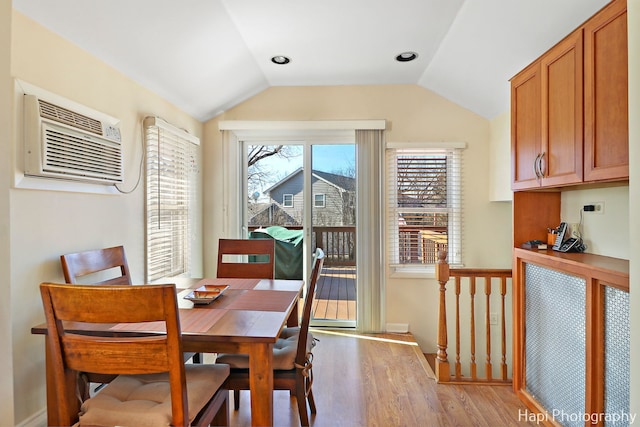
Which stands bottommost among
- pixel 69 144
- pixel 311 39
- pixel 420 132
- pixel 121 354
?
pixel 121 354

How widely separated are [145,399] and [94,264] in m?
0.97

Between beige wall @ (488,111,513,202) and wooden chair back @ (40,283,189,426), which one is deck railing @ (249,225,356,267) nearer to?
beige wall @ (488,111,513,202)

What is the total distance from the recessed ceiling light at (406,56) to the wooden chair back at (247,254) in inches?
75.6

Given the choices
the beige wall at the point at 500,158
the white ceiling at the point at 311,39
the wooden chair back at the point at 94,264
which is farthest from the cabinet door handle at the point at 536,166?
the wooden chair back at the point at 94,264

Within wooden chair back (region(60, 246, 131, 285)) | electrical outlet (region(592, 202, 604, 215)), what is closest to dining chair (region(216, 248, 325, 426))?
wooden chair back (region(60, 246, 131, 285))

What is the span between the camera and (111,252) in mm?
2105

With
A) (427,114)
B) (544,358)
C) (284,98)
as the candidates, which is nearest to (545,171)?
(544,358)

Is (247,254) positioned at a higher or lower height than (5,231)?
lower

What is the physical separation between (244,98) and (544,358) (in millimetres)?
3375

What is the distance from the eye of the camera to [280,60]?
2.97 metres

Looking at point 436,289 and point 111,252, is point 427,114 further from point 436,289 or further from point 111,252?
point 111,252

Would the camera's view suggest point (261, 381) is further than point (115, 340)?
Yes

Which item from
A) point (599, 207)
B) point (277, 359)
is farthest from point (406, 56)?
point (277, 359)

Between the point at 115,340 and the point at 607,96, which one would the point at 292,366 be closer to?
the point at 115,340
